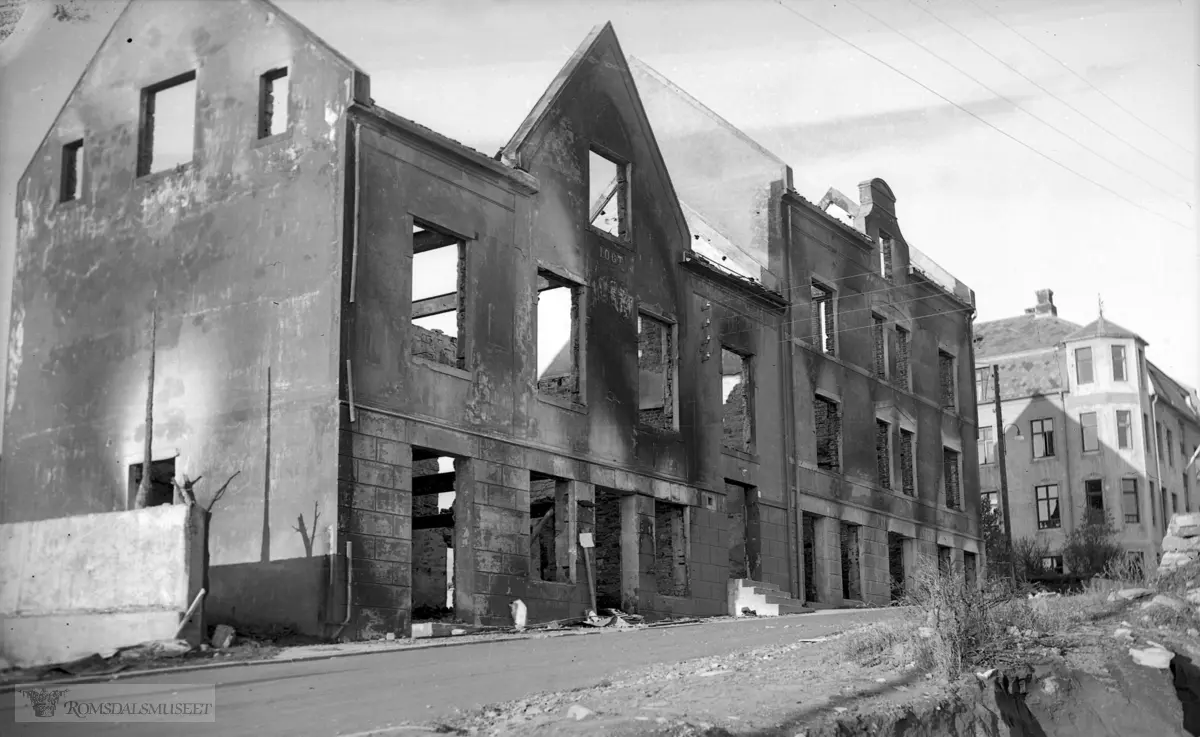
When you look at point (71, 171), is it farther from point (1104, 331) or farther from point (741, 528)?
point (1104, 331)

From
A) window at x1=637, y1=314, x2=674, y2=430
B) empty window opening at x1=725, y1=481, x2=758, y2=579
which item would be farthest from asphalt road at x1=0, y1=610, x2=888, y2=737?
empty window opening at x1=725, y1=481, x2=758, y2=579

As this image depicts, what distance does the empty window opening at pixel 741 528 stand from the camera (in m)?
30.0

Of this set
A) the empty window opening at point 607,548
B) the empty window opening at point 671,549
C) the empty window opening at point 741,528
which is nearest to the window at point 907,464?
the empty window opening at point 741,528

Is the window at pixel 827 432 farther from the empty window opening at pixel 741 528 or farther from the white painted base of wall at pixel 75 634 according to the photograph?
the white painted base of wall at pixel 75 634

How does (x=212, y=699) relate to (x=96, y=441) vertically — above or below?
below

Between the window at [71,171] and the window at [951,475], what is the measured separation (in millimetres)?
26409

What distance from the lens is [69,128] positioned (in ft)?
83.3

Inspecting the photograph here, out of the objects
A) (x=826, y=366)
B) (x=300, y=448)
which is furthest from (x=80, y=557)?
(x=826, y=366)

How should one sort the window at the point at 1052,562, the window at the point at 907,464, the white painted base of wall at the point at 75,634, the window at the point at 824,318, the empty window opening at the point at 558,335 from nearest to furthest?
the white painted base of wall at the point at 75,634 < the empty window opening at the point at 558,335 < the window at the point at 824,318 < the window at the point at 907,464 < the window at the point at 1052,562

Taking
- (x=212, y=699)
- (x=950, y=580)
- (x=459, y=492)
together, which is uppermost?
(x=459, y=492)

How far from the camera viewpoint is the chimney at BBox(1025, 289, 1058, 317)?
6375cm

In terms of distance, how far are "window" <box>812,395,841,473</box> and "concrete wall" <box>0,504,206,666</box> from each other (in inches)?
782

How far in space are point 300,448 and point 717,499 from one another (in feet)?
37.0

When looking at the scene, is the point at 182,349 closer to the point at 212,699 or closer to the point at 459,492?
the point at 459,492
